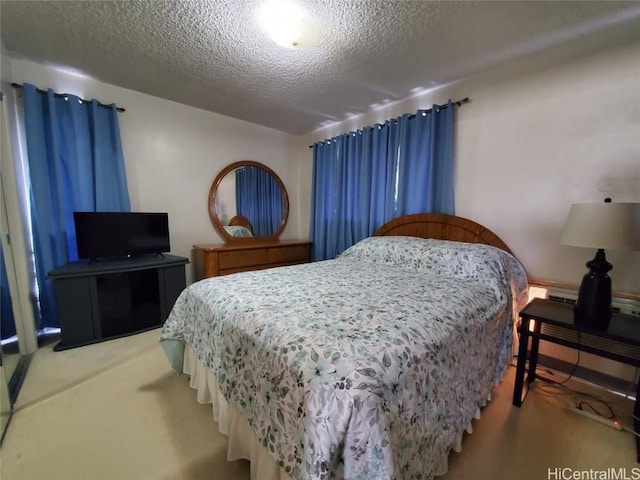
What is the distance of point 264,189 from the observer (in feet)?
12.3

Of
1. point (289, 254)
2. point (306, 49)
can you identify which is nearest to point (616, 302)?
point (306, 49)

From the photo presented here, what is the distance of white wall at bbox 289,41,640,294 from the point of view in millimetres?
1676

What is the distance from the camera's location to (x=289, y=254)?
3545 mm

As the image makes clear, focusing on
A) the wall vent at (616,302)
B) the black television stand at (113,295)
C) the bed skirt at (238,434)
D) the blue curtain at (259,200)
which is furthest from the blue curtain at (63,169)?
the wall vent at (616,302)

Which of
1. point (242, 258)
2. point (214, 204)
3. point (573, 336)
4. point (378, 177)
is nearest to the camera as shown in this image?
point (573, 336)

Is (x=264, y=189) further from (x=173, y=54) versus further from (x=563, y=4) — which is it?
(x=563, y=4)

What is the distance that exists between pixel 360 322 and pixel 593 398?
71.5 inches

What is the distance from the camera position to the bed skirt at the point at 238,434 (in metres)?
1.02

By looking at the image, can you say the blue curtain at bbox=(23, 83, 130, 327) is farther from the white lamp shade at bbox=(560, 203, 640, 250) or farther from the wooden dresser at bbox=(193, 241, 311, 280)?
the white lamp shade at bbox=(560, 203, 640, 250)

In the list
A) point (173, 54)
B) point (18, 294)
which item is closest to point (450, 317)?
point (173, 54)

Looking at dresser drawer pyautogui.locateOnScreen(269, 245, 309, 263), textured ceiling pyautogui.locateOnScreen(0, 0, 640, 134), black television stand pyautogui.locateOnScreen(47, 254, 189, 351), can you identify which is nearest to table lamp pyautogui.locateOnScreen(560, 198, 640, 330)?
textured ceiling pyautogui.locateOnScreen(0, 0, 640, 134)

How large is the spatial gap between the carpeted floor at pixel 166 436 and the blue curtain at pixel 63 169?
1.04 m

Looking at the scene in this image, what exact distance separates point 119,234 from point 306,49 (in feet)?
7.62

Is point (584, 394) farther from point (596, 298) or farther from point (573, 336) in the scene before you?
point (596, 298)
